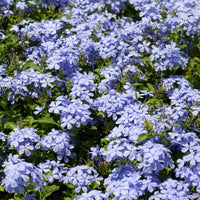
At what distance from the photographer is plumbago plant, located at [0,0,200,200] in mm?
3373

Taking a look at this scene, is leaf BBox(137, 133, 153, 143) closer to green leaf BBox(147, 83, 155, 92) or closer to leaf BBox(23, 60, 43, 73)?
green leaf BBox(147, 83, 155, 92)

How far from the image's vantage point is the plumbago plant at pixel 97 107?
3.37 metres

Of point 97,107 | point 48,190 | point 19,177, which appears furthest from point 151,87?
point 19,177

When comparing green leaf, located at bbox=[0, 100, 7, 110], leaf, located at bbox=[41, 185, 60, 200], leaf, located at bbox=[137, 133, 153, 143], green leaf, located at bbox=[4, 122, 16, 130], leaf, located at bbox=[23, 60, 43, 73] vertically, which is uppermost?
leaf, located at bbox=[137, 133, 153, 143]

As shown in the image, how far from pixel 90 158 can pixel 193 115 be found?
1.43m

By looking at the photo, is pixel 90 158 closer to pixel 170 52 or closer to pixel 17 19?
pixel 170 52

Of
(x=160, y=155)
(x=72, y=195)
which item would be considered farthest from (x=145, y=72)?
(x=72, y=195)

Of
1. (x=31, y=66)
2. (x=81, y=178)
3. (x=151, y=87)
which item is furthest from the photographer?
(x=151, y=87)

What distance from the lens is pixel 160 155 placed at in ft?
10.9

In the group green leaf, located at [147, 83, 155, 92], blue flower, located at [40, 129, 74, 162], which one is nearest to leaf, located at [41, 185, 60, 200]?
blue flower, located at [40, 129, 74, 162]

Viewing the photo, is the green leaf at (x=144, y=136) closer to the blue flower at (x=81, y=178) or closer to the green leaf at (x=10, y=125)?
the blue flower at (x=81, y=178)

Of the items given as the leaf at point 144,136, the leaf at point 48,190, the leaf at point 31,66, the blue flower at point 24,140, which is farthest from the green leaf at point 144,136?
the leaf at point 31,66

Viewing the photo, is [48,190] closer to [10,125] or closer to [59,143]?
[59,143]

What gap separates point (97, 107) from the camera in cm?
429
